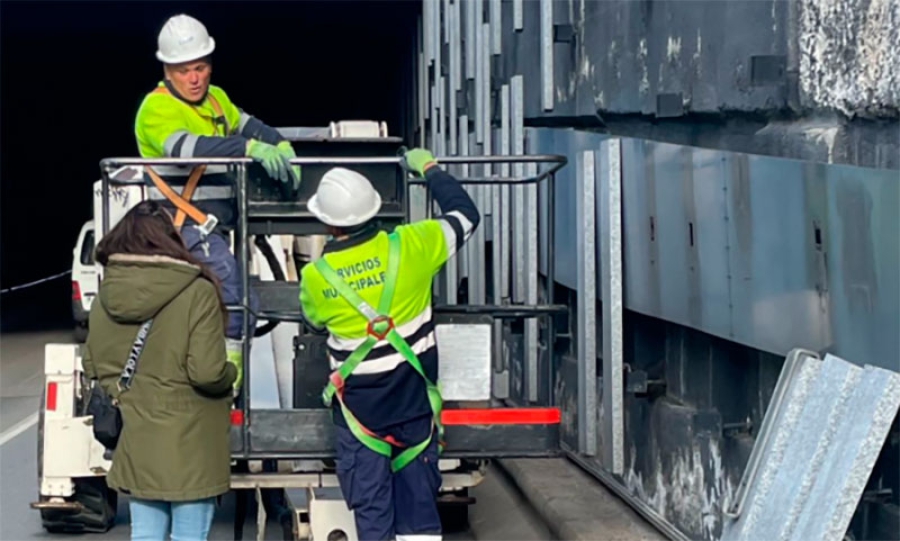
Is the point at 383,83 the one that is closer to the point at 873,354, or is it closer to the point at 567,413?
the point at 567,413

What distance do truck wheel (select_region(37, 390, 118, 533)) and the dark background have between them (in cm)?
1537

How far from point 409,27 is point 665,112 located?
19.3 m

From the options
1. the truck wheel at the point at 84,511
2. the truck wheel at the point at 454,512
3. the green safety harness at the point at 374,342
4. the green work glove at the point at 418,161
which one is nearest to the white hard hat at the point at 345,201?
the green safety harness at the point at 374,342

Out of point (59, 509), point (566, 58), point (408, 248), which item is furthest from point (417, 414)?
point (566, 58)

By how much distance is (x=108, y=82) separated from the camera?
126ft

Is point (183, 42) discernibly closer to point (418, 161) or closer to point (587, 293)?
point (418, 161)

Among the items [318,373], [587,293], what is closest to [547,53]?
[587,293]

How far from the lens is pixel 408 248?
6820mm

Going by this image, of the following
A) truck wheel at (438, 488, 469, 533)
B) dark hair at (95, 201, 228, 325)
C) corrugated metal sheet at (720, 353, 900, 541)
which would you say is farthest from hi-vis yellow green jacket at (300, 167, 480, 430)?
truck wheel at (438, 488, 469, 533)

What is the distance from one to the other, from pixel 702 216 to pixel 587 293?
6.65 feet

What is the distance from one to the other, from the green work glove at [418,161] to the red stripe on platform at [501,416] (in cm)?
114

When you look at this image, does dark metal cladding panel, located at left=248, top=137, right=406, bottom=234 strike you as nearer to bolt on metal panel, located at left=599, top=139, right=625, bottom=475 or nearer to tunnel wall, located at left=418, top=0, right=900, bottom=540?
tunnel wall, located at left=418, top=0, right=900, bottom=540

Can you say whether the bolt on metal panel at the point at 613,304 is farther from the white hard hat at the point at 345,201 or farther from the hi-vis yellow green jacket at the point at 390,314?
the white hard hat at the point at 345,201

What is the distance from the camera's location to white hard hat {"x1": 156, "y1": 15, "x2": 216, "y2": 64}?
299 inches
